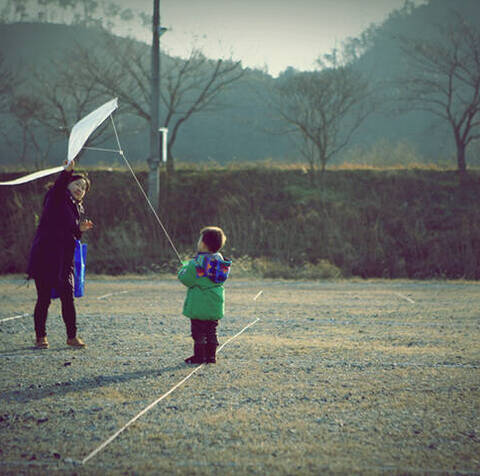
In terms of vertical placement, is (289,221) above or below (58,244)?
below

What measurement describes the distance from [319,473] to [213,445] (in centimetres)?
74

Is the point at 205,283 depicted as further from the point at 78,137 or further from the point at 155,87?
the point at 155,87

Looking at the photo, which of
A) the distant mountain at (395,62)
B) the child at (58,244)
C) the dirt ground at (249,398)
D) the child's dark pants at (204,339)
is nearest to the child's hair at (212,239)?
the child's dark pants at (204,339)

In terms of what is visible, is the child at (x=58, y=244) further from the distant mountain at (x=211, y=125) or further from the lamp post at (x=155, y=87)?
the distant mountain at (x=211, y=125)

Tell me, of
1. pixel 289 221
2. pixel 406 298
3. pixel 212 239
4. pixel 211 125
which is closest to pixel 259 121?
pixel 211 125

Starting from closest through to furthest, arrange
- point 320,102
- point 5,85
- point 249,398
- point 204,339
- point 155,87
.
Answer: point 249,398 < point 204,339 < point 155,87 < point 320,102 < point 5,85

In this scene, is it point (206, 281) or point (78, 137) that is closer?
point (206, 281)

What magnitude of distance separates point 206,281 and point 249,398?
1.36m

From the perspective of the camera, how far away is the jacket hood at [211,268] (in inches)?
211

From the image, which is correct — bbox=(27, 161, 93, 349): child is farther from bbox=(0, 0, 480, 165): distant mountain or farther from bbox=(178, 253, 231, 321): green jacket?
bbox=(0, 0, 480, 165): distant mountain

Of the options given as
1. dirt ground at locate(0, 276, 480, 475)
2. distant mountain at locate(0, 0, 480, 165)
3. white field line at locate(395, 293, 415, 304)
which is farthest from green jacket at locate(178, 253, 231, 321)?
distant mountain at locate(0, 0, 480, 165)

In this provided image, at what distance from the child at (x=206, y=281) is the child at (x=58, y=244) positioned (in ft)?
4.59

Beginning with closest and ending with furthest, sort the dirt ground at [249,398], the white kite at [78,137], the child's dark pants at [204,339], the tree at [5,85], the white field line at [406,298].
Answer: the dirt ground at [249,398] < the child's dark pants at [204,339] < the white kite at [78,137] < the white field line at [406,298] < the tree at [5,85]

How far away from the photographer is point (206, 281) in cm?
545
